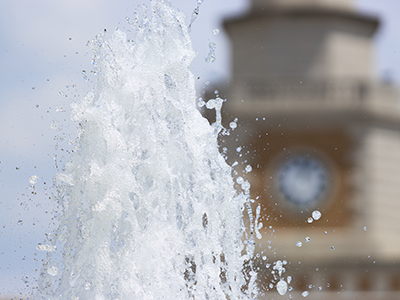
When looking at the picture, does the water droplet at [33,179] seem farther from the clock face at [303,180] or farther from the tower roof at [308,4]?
the tower roof at [308,4]

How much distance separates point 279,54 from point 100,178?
17.0 metres

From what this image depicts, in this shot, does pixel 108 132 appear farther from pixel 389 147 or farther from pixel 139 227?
pixel 389 147

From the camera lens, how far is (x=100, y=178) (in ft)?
9.64

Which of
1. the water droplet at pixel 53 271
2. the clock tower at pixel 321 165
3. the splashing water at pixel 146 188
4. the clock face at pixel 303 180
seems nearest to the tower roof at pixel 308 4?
the clock tower at pixel 321 165

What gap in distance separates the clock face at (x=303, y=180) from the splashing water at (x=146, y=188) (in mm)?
14210

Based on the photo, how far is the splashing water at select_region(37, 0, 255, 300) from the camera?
286cm

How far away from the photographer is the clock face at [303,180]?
17.3 meters

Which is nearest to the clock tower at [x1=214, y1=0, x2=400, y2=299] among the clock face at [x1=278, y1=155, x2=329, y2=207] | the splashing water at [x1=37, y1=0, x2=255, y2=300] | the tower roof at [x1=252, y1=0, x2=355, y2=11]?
the clock face at [x1=278, y1=155, x2=329, y2=207]

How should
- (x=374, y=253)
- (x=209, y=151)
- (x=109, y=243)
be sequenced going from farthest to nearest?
(x=374, y=253)
(x=209, y=151)
(x=109, y=243)

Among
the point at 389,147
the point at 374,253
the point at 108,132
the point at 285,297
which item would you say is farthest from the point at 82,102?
the point at 389,147

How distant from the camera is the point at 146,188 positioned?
3.04 meters

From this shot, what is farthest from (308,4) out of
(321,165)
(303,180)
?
(303,180)

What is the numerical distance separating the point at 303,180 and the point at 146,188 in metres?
15.0

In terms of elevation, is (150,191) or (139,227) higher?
(150,191)
